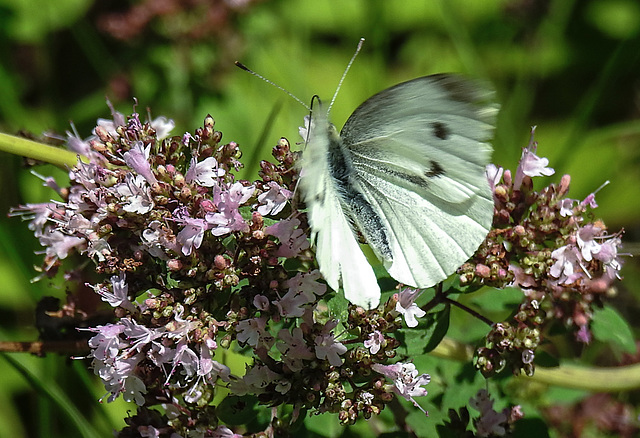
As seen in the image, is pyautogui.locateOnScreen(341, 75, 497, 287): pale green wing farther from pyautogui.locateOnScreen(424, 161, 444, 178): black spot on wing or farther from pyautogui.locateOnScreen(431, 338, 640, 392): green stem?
pyautogui.locateOnScreen(431, 338, 640, 392): green stem

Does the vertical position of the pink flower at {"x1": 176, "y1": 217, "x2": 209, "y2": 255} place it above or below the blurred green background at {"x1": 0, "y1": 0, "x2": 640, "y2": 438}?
below

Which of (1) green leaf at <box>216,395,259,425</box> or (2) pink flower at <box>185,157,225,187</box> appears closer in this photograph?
(2) pink flower at <box>185,157,225,187</box>

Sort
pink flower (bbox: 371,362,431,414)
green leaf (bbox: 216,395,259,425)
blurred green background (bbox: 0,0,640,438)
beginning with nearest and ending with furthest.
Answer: pink flower (bbox: 371,362,431,414) → green leaf (bbox: 216,395,259,425) → blurred green background (bbox: 0,0,640,438)

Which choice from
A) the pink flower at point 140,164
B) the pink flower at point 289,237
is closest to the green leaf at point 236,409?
the pink flower at point 289,237

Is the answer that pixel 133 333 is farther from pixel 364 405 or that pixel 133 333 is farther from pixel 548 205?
pixel 548 205

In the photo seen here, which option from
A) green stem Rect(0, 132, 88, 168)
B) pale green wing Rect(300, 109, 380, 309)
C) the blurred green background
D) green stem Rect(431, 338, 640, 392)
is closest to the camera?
pale green wing Rect(300, 109, 380, 309)

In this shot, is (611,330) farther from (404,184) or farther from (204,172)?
(204,172)

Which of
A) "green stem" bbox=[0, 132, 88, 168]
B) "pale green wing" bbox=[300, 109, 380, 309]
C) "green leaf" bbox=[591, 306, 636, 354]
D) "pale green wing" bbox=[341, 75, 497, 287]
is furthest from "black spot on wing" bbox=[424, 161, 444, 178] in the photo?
"green stem" bbox=[0, 132, 88, 168]
